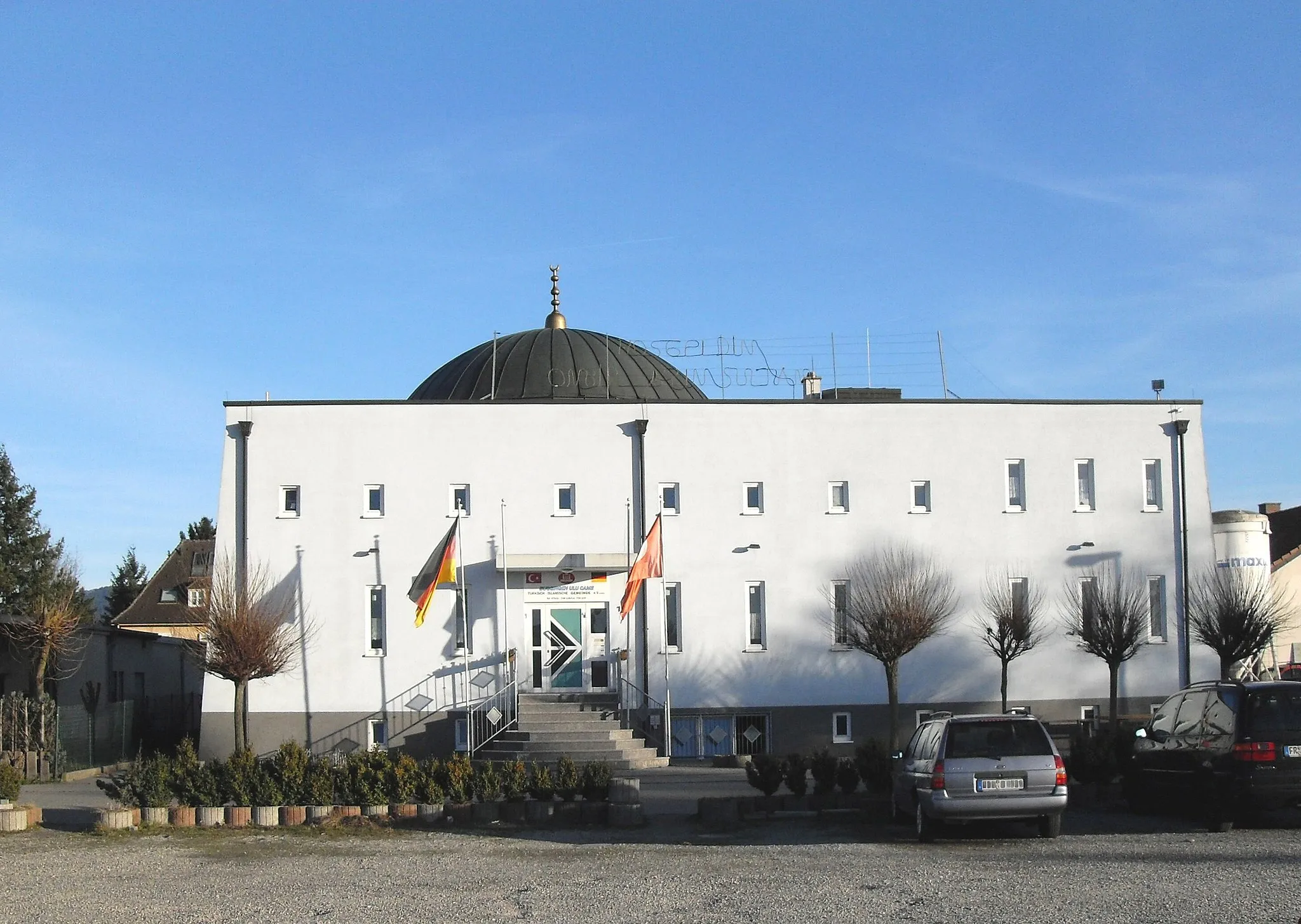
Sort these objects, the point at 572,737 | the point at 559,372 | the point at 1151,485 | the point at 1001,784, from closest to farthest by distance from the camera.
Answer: the point at 1001,784 → the point at 572,737 → the point at 1151,485 → the point at 559,372

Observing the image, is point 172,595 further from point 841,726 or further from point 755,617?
Answer: point 841,726

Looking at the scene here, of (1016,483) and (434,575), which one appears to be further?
(1016,483)

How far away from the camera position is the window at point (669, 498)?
103 ft

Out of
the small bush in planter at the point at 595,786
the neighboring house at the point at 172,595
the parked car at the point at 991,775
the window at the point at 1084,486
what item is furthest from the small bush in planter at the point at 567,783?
the neighboring house at the point at 172,595

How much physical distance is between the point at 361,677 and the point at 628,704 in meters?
5.74

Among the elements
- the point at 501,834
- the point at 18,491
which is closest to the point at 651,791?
the point at 501,834

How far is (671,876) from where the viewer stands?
13906 millimetres

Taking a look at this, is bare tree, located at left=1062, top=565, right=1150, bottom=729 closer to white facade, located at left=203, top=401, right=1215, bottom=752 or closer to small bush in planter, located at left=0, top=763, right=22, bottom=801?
white facade, located at left=203, top=401, right=1215, bottom=752

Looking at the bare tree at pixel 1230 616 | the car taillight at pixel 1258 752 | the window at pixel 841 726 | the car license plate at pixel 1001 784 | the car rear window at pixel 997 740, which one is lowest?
the window at pixel 841 726

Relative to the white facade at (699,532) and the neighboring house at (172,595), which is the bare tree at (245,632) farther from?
the neighboring house at (172,595)

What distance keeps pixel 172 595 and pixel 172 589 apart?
52cm

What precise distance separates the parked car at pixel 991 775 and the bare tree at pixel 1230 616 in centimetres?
1487

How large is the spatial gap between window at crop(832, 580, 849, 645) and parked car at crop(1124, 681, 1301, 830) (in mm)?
13526

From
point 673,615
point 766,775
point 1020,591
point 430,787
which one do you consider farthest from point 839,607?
point 430,787
